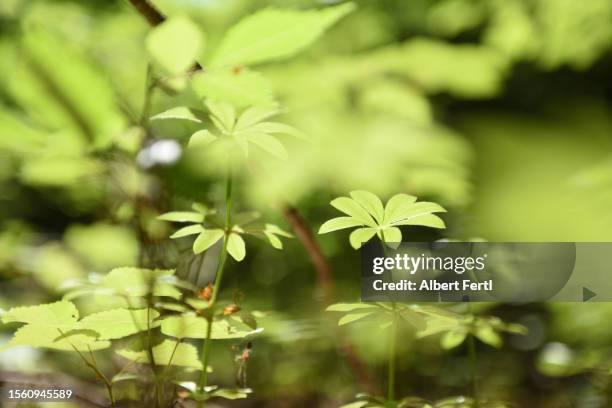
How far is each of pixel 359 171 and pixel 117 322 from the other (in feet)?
1.64

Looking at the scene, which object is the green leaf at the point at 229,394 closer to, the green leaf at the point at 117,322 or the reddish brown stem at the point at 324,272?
the green leaf at the point at 117,322

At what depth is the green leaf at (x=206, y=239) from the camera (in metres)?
0.43

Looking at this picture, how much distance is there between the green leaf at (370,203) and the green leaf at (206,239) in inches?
5.1

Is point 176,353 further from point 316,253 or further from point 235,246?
point 316,253

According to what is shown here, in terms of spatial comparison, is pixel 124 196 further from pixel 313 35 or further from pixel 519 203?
pixel 519 203

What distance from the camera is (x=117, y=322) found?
16.6 inches

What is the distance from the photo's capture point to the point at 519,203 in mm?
898

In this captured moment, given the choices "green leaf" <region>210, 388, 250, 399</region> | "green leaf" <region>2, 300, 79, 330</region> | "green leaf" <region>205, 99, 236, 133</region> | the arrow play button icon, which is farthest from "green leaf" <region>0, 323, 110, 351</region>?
the arrow play button icon

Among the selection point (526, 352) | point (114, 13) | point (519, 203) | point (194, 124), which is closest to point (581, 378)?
point (526, 352)

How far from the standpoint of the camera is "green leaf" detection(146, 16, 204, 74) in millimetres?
403

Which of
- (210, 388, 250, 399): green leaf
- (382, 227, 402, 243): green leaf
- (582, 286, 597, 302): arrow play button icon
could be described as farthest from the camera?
(582, 286, 597, 302): arrow play button icon

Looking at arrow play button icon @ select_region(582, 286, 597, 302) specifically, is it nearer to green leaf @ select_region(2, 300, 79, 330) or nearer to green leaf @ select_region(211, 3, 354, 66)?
green leaf @ select_region(211, 3, 354, 66)

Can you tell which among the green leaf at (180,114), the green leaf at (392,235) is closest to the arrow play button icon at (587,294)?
the green leaf at (392,235)

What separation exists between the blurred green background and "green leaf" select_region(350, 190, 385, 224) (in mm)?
199
